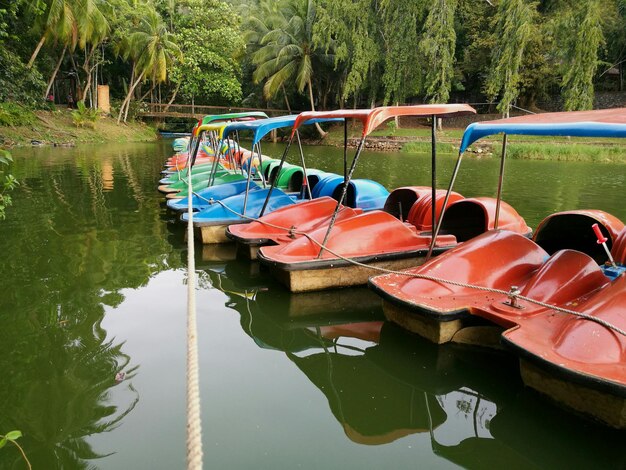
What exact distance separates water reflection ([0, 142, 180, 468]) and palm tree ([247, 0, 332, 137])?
81.3 ft

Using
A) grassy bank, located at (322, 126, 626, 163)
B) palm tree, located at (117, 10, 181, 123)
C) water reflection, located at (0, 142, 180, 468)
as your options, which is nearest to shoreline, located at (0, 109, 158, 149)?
palm tree, located at (117, 10, 181, 123)

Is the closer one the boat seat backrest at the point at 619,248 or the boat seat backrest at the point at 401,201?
the boat seat backrest at the point at 619,248

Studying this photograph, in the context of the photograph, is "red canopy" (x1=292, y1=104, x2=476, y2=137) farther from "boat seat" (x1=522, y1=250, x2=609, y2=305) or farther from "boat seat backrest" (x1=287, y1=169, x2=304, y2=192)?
"boat seat backrest" (x1=287, y1=169, x2=304, y2=192)

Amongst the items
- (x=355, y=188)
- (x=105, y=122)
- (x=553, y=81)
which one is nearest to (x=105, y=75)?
(x=105, y=122)

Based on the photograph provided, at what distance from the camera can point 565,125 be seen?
443 centimetres

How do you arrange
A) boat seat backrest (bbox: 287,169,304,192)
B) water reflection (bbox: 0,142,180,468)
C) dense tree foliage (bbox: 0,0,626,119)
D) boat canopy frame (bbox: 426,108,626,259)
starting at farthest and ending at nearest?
dense tree foliage (bbox: 0,0,626,119) → boat seat backrest (bbox: 287,169,304,192) → boat canopy frame (bbox: 426,108,626,259) → water reflection (bbox: 0,142,180,468)

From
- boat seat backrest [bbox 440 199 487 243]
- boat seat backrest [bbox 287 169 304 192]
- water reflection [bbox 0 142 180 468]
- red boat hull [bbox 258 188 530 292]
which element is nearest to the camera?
water reflection [bbox 0 142 180 468]

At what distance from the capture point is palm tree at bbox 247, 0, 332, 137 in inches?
1369

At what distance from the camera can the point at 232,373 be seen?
14.0 ft

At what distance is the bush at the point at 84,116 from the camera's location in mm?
30406

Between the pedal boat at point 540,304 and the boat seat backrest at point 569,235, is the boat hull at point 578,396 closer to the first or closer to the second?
the pedal boat at point 540,304

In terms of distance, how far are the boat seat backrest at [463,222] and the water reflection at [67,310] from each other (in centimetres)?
421

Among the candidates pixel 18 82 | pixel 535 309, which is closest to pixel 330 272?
pixel 535 309

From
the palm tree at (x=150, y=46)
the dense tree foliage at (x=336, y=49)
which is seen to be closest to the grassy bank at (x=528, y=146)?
the dense tree foliage at (x=336, y=49)
